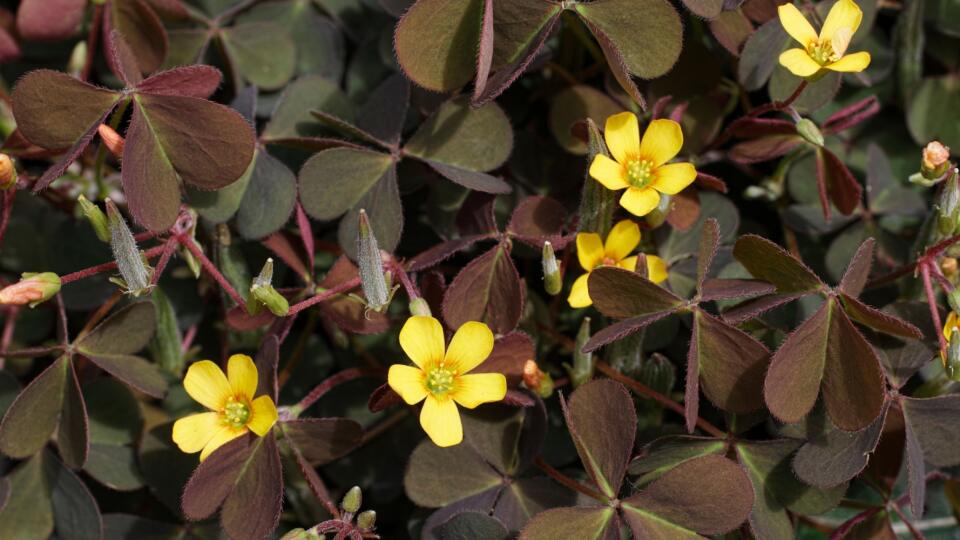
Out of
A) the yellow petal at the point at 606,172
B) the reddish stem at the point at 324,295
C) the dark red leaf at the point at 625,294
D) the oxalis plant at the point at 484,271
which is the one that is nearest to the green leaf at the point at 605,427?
the oxalis plant at the point at 484,271

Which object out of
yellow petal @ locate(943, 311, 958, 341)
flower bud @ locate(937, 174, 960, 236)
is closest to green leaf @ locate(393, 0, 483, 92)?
flower bud @ locate(937, 174, 960, 236)

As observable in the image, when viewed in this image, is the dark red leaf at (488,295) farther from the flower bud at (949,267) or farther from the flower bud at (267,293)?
the flower bud at (949,267)

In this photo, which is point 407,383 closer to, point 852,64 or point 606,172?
point 606,172

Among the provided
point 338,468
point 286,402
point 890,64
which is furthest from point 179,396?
point 890,64

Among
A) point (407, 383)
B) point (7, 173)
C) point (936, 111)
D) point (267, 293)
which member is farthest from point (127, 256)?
point (936, 111)

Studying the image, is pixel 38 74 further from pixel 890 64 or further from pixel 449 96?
pixel 890 64
